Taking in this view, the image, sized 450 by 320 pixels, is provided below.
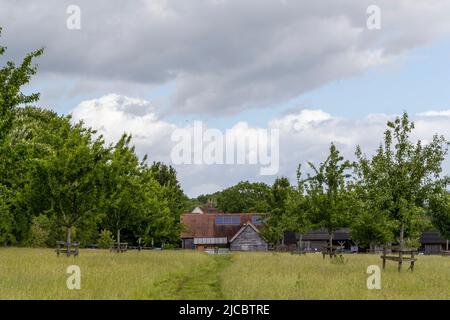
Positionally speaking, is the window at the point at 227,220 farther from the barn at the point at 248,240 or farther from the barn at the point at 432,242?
the barn at the point at 432,242

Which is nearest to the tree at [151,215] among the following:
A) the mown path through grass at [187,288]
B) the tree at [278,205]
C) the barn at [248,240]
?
the tree at [278,205]

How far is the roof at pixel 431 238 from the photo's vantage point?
95312mm

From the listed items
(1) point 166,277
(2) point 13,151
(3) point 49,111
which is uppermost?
(3) point 49,111

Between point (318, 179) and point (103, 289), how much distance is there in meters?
25.2

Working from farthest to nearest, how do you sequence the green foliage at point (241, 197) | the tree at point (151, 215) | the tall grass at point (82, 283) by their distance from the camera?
1. the green foliage at point (241, 197)
2. the tree at point (151, 215)
3. the tall grass at point (82, 283)

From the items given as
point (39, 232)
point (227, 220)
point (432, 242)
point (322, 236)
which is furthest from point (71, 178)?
point (432, 242)

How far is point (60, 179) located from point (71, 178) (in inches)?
25.7

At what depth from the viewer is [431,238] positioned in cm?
9619

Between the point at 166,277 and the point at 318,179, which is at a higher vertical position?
the point at 318,179

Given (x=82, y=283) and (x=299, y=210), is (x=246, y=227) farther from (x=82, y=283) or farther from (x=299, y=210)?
(x=82, y=283)
